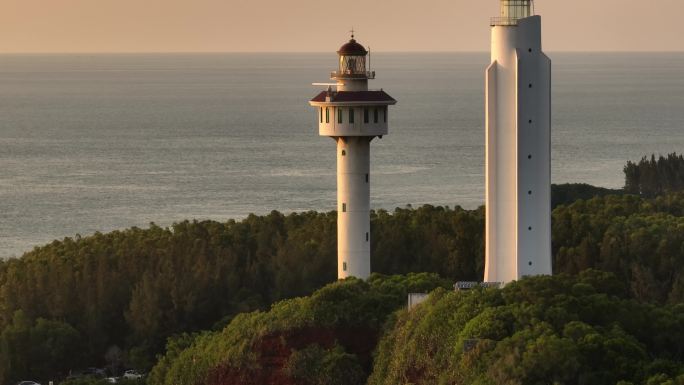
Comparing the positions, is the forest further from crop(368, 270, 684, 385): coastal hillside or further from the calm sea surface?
the calm sea surface

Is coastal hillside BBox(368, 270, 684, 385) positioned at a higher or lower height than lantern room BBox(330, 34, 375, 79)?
lower

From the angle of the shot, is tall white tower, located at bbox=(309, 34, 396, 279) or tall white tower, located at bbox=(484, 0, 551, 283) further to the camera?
tall white tower, located at bbox=(309, 34, 396, 279)

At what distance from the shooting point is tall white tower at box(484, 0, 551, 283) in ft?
168

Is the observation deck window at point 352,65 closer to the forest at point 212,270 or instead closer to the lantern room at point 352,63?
the lantern room at point 352,63

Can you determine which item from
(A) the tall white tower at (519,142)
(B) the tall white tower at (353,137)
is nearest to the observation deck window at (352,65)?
(B) the tall white tower at (353,137)

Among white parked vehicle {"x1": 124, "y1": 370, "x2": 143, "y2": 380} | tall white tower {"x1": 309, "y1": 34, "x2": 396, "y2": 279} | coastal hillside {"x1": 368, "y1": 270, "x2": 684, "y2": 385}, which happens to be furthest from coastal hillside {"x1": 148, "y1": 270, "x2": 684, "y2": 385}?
tall white tower {"x1": 309, "y1": 34, "x2": 396, "y2": 279}


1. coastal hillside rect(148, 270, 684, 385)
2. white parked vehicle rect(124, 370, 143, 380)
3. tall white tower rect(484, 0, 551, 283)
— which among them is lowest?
white parked vehicle rect(124, 370, 143, 380)

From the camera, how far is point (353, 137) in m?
54.1

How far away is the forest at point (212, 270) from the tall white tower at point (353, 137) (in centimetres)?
495

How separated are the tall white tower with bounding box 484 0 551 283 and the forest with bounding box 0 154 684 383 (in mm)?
4475

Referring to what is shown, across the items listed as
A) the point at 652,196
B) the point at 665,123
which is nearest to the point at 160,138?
the point at 665,123

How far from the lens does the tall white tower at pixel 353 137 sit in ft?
177

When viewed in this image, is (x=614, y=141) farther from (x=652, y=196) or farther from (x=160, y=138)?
(x=652, y=196)

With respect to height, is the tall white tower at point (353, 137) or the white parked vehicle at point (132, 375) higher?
the tall white tower at point (353, 137)
